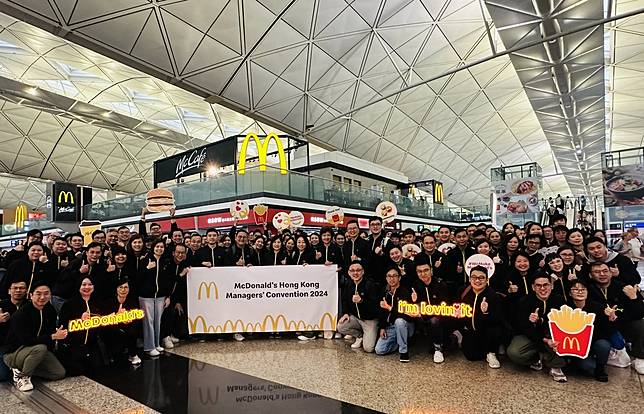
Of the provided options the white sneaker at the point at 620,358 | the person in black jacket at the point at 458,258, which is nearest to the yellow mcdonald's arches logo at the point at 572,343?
the white sneaker at the point at 620,358

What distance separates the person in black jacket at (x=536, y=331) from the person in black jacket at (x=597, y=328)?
19 centimetres

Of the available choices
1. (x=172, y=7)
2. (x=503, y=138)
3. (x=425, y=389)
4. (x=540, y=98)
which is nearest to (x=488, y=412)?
(x=425, y=389)

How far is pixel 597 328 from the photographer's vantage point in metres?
4.31

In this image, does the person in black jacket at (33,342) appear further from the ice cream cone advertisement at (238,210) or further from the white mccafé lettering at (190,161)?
the white mccafé lettering at (190,161)

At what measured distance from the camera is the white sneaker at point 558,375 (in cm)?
416

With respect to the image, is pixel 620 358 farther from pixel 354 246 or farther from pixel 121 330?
pixel 121 330

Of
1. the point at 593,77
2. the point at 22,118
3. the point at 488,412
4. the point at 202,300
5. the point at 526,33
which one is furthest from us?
the point at 22,118

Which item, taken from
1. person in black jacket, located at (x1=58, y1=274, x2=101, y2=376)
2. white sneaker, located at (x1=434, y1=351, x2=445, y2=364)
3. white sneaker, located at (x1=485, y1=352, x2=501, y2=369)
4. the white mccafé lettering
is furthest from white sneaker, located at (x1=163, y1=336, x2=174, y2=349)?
the white mccafé lettering

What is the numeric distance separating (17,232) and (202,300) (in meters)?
33.0

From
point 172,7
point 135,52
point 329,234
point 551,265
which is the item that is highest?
point 172,7

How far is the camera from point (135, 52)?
1517 cm

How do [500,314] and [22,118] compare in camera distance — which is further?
[22,118]

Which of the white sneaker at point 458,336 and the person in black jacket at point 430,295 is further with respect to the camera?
the white sneaker at point 458,336

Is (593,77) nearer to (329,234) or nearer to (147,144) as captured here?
(329,234)
